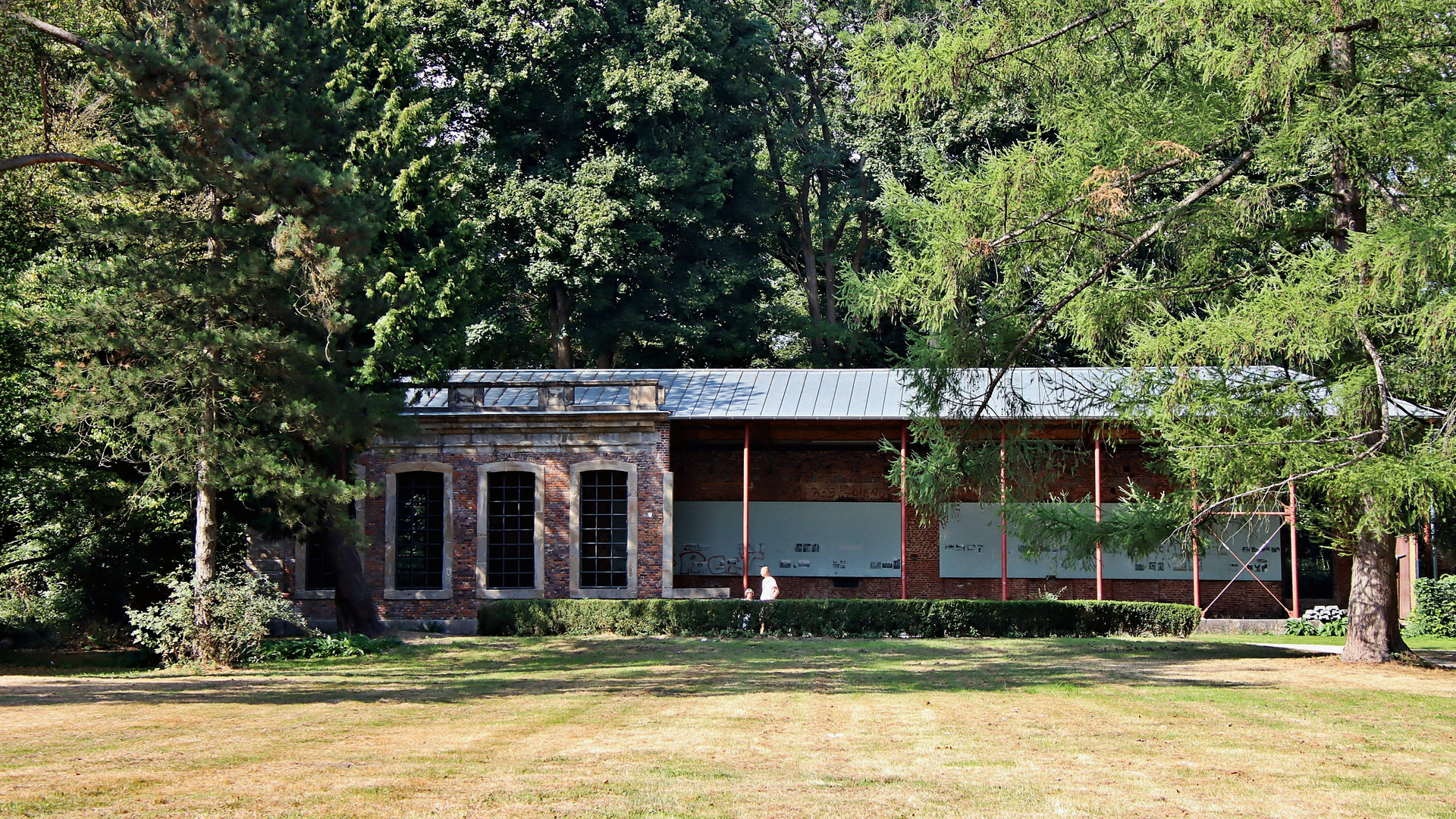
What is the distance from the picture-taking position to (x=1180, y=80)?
510 inches

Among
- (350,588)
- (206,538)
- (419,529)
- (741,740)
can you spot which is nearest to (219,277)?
(206,538)

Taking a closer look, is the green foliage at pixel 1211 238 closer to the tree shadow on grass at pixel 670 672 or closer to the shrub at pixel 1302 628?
the tree shadow on grass at pixel 670 672

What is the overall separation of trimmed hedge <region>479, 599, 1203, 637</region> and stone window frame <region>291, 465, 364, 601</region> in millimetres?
4736

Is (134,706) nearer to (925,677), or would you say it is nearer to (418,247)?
(925,677)

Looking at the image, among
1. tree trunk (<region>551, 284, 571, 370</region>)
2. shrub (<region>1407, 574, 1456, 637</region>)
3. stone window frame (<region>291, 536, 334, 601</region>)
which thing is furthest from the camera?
tree trunk (<region>551, 284, 571, 370</region>)

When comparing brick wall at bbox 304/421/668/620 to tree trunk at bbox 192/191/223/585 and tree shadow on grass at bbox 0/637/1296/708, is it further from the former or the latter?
tree trunk at bbox 192/191/223/585

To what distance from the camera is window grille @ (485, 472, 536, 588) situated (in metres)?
22.4

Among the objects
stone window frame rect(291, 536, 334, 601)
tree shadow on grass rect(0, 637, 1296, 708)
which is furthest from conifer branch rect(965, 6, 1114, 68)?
stone window frame rect(291, 536, 334, 601)

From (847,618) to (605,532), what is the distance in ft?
18.0

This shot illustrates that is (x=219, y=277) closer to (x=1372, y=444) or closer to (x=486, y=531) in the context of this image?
(x=486, y=531)

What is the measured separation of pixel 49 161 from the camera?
11.9 m

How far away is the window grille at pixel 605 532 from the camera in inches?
877

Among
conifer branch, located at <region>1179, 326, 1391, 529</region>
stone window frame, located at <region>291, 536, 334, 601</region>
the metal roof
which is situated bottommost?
stone window frame, located at <region>291, 536, 334, 601</region>

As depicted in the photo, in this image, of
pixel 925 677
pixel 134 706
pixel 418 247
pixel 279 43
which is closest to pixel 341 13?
pixel 418 247
